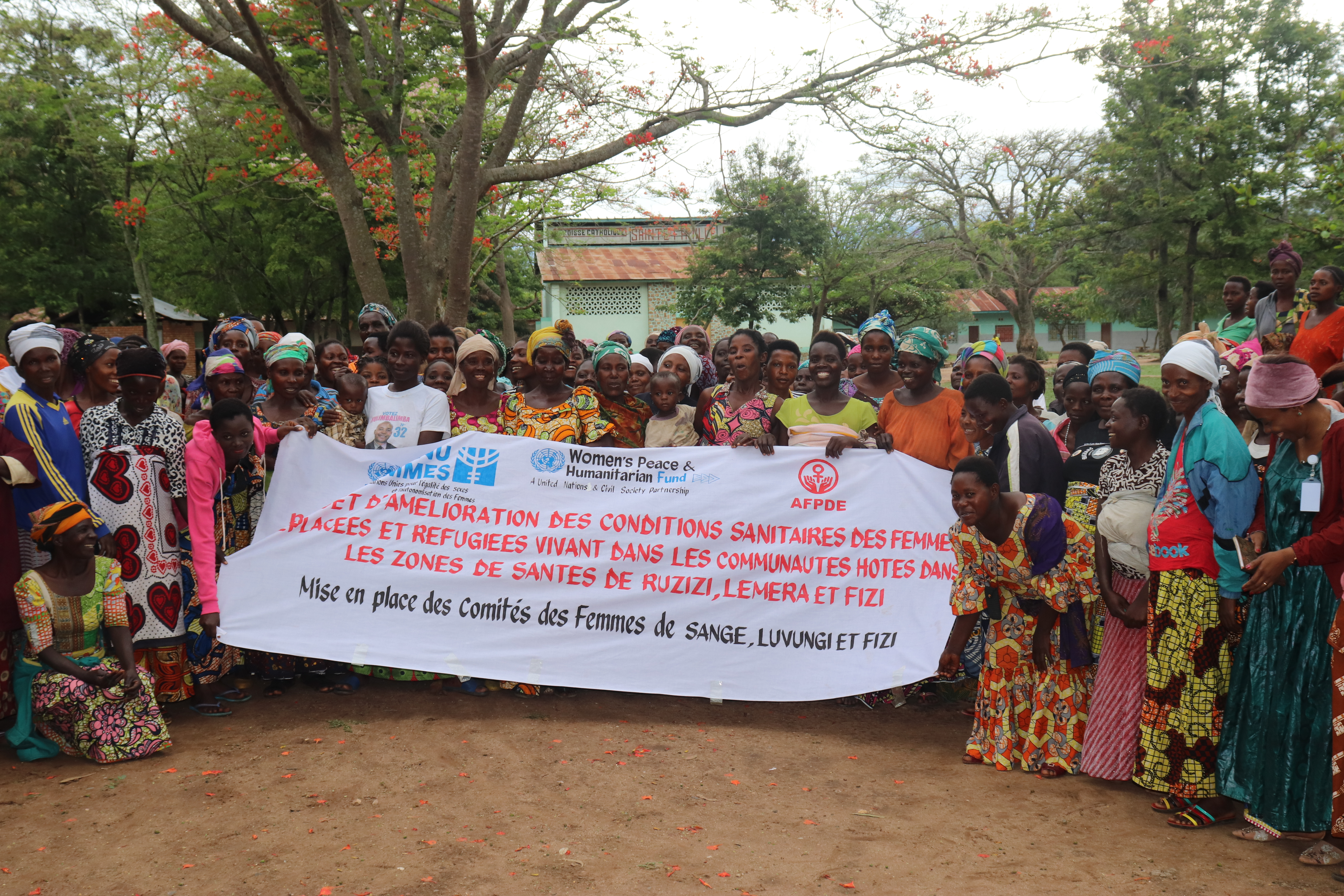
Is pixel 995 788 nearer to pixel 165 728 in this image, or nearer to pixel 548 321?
pixel 165 728

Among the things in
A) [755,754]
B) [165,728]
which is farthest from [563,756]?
[165,728]

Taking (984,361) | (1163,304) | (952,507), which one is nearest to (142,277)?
(984,361)

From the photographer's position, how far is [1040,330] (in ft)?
193

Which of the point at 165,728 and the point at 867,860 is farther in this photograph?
the point at 165,728

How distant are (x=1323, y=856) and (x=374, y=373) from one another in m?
5.41

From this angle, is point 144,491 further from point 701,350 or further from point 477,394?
point 701,350

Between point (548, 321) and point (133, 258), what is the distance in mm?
13236

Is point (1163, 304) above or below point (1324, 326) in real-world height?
above

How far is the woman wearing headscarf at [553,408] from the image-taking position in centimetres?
586

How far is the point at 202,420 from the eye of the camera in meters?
5.23

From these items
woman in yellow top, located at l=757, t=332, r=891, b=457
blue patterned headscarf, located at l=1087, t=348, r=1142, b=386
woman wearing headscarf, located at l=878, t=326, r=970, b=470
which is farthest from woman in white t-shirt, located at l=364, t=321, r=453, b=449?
blue patterned headscarf, located at l=1087, t=348, r=1142, b=386

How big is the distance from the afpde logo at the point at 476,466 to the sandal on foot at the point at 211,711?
1735mm

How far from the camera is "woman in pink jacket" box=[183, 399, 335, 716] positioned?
5.13m

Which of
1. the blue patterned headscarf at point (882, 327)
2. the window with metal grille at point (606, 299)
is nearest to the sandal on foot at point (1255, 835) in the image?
the blue patterned headscarf at point (882, 327)
